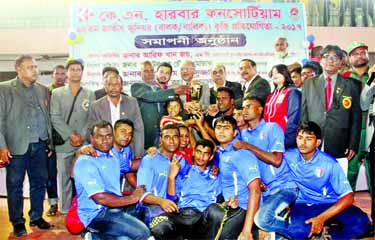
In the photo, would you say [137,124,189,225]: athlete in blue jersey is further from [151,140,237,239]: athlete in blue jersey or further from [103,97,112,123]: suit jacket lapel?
[103,97,112,123]: suit jacket lapel

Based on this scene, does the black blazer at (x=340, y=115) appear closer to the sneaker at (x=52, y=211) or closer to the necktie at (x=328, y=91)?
the necktie at (x=328, y=91)

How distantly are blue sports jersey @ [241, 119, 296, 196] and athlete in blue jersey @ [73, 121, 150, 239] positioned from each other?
0.88 meters

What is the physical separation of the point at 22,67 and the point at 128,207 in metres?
1.48

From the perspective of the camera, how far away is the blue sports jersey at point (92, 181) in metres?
2.98

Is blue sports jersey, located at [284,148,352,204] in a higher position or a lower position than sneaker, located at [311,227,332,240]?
higher

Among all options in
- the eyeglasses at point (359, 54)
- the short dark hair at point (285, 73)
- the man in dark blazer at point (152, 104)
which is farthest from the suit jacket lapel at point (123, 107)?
the eyeglasses at point (359, 54)

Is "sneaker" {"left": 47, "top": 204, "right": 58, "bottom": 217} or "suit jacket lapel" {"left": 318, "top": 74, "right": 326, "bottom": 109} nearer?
"suit jacket lapel" {"left": 318, "top": 74, "right": 326, "bottom": 109}

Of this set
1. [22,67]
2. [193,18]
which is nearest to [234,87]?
[193,18]

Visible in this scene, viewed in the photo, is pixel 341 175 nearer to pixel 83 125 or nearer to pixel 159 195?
pixel 159 195

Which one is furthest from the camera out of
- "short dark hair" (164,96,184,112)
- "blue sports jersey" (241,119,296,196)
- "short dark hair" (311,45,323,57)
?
"short dark hair" (311,45,323,57)

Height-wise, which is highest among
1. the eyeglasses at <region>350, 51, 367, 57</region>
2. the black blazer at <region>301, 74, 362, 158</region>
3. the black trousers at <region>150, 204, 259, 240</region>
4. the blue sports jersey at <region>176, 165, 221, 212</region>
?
the eyeglasses at <region>350, 51, 367, 57</region>

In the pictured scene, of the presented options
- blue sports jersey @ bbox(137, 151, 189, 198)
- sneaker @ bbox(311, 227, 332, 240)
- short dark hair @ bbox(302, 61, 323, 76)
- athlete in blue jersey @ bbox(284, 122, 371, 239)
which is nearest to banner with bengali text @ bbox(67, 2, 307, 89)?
short dark hair @ bbox(302, 61, 323, 76)

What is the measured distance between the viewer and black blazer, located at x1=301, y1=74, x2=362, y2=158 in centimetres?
371

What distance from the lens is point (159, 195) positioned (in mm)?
3252
